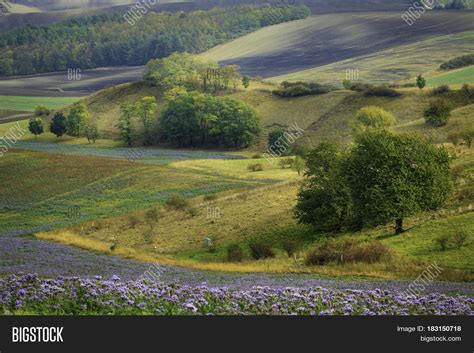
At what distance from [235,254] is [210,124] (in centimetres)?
10282

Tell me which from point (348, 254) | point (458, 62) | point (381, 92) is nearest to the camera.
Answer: point (348, 254)

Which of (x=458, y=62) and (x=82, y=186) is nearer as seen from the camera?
(x=82, y=186)

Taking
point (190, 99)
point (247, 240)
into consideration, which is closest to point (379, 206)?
point (247, 240)

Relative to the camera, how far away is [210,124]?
156 m

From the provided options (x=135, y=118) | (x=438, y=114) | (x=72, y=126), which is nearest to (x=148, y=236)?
(x=438, y=114)

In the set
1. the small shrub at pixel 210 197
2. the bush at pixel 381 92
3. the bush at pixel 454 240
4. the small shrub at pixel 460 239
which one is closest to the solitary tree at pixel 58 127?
the bush at pixel 381 92

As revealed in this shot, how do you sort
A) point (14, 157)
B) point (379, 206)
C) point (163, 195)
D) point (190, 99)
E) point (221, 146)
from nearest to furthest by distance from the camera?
point (379, 206) → point (163, 195) → point (14, 157) → point (221, 146) → point (190, 99)

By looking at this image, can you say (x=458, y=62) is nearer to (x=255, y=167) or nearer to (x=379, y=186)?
(x=255, y=167)

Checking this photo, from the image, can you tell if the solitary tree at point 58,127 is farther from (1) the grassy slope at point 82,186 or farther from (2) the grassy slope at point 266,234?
(2) the grassy slope at point 266,234

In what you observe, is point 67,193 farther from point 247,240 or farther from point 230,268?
point 230,268

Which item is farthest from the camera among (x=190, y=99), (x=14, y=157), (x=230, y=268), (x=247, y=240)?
(x=190, y=99)

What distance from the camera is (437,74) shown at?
604 feet
